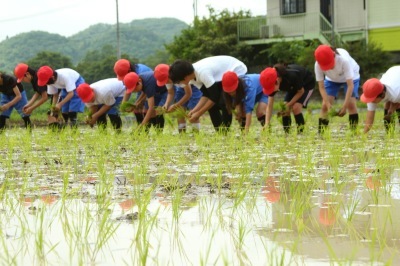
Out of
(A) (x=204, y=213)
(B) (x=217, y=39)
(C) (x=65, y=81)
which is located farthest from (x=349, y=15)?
(A) (x=204, y=213)

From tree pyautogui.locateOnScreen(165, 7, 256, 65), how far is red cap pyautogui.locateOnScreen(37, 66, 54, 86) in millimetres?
15661

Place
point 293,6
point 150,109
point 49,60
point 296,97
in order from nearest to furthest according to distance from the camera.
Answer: point 296,97
point 150,109
point 293,6
point 49,60

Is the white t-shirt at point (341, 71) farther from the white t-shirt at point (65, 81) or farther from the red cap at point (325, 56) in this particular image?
the white t-shirt at point (65, 81)

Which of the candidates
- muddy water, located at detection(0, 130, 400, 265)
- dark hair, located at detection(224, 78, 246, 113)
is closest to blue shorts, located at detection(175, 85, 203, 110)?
dark hair, located at detection(224, 78, 246, 113)

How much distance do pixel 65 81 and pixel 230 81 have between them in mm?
3029

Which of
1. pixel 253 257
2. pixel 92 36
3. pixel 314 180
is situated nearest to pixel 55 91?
pixel 314 180

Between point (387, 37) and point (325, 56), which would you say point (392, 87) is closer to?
point (325, 56)

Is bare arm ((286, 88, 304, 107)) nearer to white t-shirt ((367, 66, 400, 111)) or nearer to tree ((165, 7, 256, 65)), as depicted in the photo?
white t-shirt ((367, 66, 400, 111))

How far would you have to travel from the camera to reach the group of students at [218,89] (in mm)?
7305

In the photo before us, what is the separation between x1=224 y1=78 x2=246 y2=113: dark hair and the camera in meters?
7.43

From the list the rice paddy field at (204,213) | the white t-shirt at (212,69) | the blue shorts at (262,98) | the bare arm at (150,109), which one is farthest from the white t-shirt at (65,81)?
the rice paddy field at (204,213)

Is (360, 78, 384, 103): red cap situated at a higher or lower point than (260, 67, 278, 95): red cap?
lower

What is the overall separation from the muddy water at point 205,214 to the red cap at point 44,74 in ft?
13.4

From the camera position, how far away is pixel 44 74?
9.13 m
